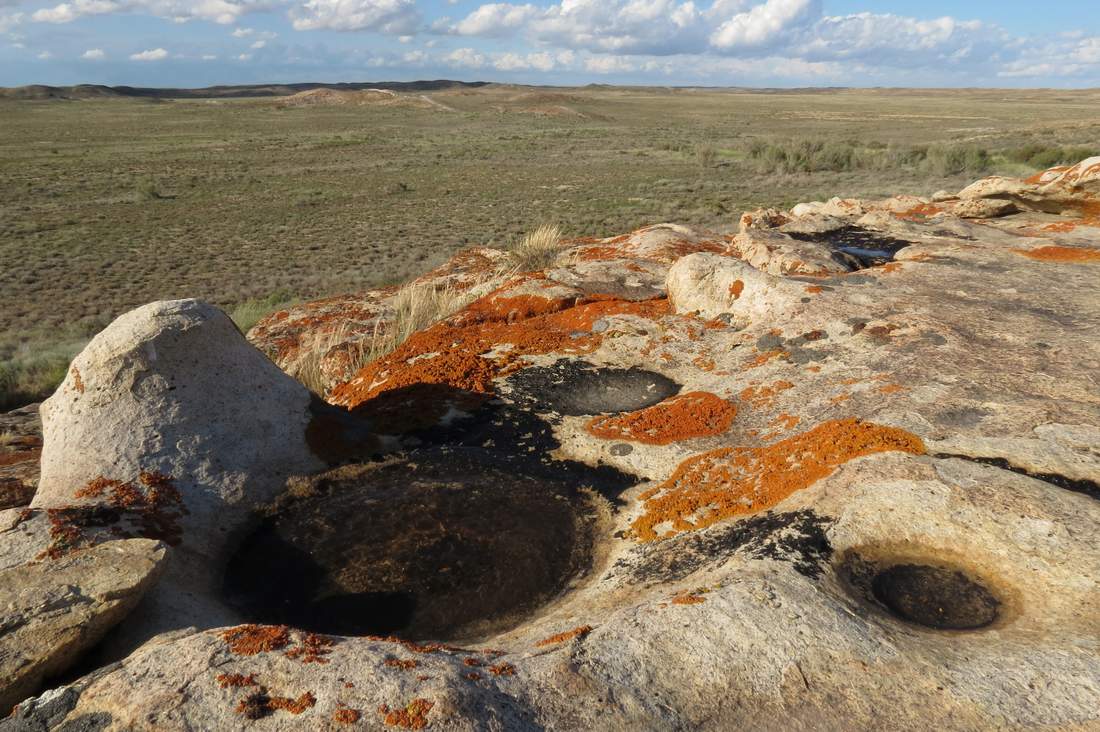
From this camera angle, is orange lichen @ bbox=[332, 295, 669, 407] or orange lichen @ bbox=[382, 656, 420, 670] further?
orange lichen @ bbox=[332, 295, 669, 407]

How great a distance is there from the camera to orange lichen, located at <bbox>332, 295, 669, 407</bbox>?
337 inches

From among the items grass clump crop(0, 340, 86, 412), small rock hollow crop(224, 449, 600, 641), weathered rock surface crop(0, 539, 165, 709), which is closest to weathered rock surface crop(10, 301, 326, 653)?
small rock hollow crop(224, 449, 600, 641)

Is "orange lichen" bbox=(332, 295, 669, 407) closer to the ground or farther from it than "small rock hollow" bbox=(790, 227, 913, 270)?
closer to the ground

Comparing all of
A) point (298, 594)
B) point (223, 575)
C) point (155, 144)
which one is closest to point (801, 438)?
point (298, 594)

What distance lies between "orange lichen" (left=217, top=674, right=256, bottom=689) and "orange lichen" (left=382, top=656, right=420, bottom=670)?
24.1 inches

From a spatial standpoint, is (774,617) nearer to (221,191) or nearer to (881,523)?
(881,523)

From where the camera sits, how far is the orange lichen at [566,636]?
13.1ft

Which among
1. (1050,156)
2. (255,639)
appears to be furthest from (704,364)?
(1050,156)

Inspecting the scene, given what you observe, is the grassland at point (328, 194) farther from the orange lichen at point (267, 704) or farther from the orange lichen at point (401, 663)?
the orange lichen at point (401, 663)

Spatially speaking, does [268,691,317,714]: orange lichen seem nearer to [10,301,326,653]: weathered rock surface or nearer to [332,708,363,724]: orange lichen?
[332,708,363,724]: orange lichen

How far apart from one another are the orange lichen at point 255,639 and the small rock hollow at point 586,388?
14.2 feet

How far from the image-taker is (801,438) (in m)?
6.27

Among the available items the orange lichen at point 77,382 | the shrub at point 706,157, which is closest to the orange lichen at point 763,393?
the orange lichen at point 77,382

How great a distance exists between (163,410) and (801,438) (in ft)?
18.3
